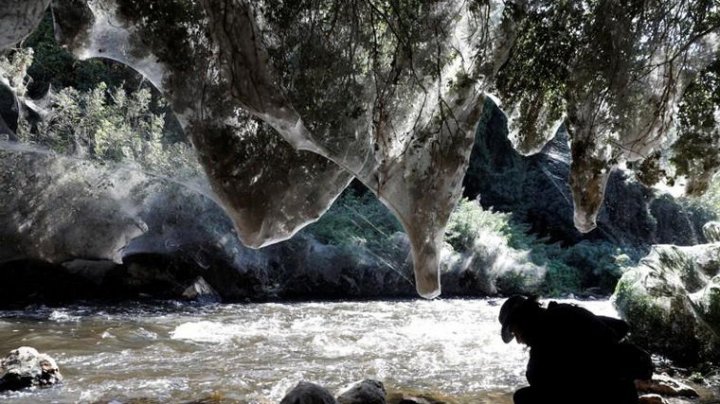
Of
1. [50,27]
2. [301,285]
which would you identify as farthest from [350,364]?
[50,27]

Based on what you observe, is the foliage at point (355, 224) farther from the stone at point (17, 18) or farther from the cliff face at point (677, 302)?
the stone at point (17, 18)

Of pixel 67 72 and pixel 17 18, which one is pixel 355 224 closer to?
pixel 67 72

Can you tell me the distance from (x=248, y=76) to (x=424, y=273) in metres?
2.13

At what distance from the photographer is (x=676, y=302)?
27.0 feet

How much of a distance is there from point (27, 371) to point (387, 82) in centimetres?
503

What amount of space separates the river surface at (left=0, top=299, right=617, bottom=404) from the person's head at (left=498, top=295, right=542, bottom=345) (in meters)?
4.12

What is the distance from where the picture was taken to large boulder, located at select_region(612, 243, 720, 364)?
309 inches

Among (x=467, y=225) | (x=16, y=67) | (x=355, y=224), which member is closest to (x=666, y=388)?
(x=467, y=225)

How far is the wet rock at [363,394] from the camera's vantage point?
5.82 m

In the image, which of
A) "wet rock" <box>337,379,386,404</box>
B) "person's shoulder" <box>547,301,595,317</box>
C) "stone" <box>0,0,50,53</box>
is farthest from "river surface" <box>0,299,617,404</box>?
"person's shoulder" <box>547,301,595,317</box>

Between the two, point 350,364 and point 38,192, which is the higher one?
point 38,192

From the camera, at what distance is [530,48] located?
501 centimetres

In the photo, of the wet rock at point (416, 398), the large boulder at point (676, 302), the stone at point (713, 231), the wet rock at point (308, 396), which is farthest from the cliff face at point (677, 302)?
the wet rock at point (308, 396)

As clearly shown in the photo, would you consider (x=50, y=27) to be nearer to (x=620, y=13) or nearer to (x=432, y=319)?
(x=432, y=319)
